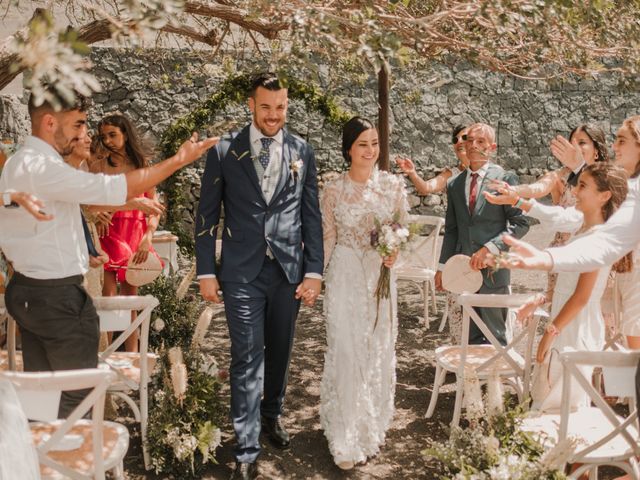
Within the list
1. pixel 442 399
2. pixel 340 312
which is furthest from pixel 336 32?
pixel 442 399

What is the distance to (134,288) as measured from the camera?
5.38 m

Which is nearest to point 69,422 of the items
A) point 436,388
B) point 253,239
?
point 253,239

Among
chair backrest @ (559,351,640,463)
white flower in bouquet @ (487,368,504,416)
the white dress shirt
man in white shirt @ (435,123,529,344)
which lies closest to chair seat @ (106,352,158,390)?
white flower in bouquet @ (487,368,504,416)

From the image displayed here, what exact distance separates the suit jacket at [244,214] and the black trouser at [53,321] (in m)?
0.84

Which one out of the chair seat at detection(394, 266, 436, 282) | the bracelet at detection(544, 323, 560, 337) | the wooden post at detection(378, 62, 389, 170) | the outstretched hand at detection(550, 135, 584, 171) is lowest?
the chair seat at detection(394, 266, 436, 282)

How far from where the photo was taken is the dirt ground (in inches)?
153

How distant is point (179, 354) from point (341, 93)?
8991 millimetres

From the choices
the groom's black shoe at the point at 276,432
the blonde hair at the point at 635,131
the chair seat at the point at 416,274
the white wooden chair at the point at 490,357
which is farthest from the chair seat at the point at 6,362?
the blonde hair at the point at 635,131

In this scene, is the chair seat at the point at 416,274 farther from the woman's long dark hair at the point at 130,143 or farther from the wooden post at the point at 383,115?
the woman's long dark hair at the point at 130,143

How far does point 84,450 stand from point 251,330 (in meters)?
1.20

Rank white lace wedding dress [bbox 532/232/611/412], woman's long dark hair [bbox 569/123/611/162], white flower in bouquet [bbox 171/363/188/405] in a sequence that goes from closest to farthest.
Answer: white lace wedding dress [bbox 532/232/611/412] → white flower in bouquet [bbox 171/363/188/405] → woman's long dark hair [bbox 569/123/611/162]

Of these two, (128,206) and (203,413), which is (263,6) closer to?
(128,206)

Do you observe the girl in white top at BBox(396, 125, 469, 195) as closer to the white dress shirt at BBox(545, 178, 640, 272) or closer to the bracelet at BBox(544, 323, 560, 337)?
the bracelet at BBox(544, 323, 560, 337)

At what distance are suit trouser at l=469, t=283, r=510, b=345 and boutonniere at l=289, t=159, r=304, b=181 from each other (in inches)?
69.2
